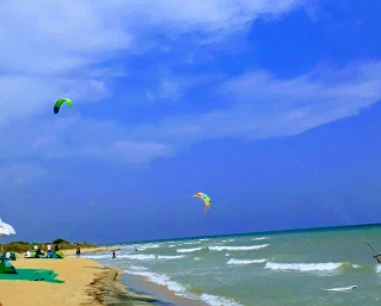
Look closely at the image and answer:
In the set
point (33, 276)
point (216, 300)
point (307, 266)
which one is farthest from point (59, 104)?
point (307, 266)

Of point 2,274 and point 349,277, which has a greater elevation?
point 2,274

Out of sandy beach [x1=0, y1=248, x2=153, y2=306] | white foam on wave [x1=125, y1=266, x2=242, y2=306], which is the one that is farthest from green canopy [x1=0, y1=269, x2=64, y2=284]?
white foam on wave [x1=125, y1=266, x2=242, y2=306]

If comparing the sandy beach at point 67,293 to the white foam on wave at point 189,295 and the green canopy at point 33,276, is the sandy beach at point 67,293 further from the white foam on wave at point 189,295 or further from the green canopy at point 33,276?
the white foam on wave at point 189,295

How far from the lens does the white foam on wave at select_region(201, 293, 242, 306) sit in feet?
36.7

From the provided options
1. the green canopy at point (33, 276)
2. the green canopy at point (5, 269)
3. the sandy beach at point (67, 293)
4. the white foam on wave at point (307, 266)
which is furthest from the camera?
the white foam on wave at point (307, 266)

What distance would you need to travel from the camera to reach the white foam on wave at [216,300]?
11.2m

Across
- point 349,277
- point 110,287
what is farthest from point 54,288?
point 349,277

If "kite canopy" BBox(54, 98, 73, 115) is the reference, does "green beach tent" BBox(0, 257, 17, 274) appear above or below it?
below

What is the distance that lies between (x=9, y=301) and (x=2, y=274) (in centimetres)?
472

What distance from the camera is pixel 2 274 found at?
14.1 metres

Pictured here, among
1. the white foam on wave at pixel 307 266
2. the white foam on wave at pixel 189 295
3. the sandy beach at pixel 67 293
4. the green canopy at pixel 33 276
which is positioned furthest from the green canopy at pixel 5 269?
the white foam on wave at pixel 307 266

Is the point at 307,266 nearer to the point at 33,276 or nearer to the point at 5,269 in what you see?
the point at 33,276

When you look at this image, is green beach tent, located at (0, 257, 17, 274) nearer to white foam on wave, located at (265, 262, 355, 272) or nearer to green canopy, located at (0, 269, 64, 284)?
green canopy, located at (0, 269, 64, 284)

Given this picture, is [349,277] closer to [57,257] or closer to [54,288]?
[54,288]
